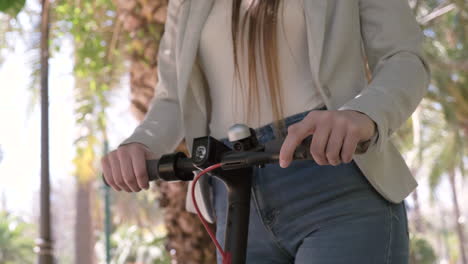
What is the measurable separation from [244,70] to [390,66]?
1.45 feet

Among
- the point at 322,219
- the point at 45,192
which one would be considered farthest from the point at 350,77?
the point at 45,192

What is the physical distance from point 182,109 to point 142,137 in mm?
219

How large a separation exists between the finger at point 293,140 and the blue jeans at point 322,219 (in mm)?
400

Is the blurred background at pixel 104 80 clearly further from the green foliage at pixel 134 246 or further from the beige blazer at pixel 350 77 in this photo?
the green foliage at pixel 134 246

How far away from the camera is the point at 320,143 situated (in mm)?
1112

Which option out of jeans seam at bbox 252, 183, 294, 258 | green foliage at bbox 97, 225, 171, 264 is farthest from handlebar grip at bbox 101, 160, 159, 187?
green foliage at bbox 97, 225, 171, 264

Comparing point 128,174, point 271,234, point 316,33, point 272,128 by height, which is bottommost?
point 271,234

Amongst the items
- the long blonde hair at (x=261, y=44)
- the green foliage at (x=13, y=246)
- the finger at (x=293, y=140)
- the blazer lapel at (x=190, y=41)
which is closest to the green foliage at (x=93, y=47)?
the blazer lapel at (x=190, y=41)

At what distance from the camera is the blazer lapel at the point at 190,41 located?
181 centimetres

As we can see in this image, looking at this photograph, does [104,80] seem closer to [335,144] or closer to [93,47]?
[93,47]

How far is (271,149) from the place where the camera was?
119cm

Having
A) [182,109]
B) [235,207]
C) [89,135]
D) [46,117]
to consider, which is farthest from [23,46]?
[235,207]

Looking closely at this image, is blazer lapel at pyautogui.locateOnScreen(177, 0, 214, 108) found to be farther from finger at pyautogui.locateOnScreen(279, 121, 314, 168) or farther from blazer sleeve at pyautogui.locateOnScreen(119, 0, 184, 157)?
finger at pyautogui.locateOnScreen(279, 121, 314, 168)

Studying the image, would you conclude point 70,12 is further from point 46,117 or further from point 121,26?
point 46,117
